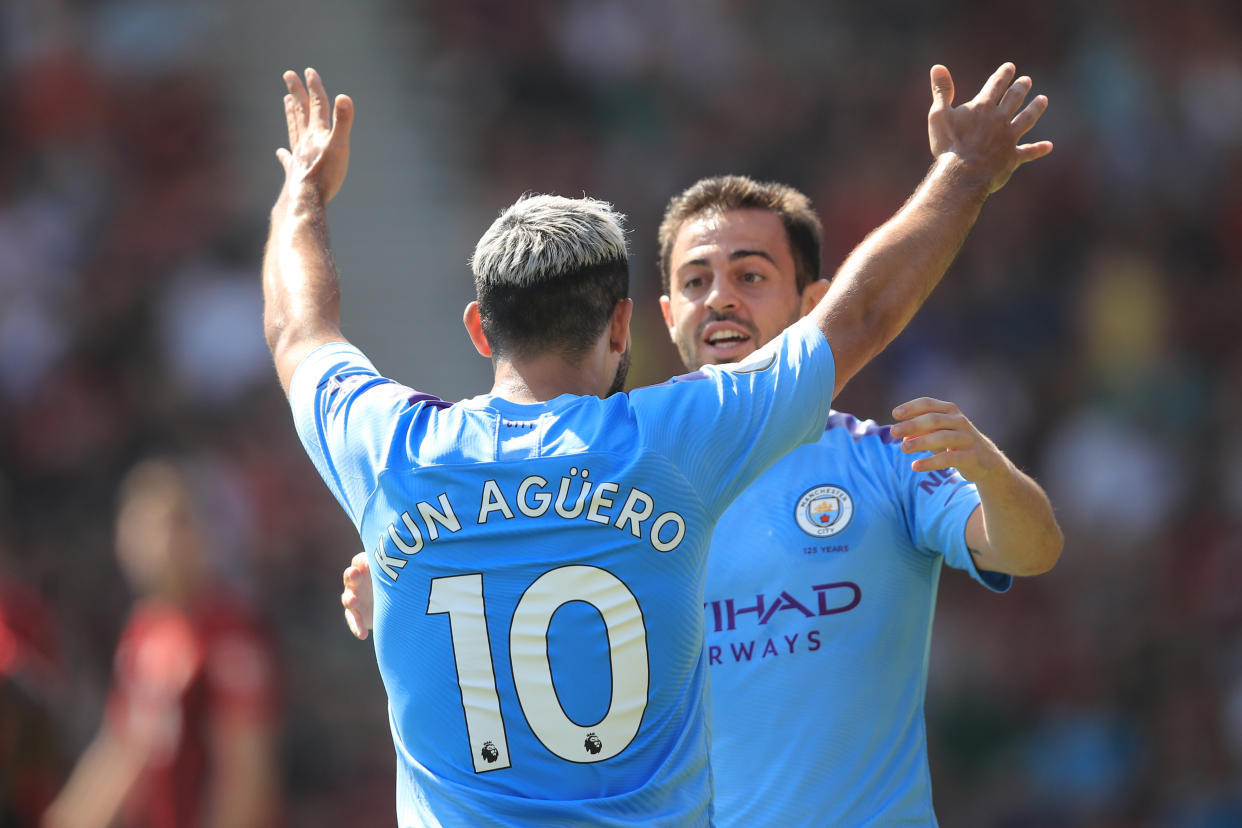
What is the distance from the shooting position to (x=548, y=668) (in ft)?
9.08

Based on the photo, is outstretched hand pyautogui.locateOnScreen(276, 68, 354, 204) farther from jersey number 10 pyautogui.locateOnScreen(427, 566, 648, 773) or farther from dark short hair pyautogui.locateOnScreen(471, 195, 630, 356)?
jersey number 10 pyautogui.locateOnScreen(427, 566, 648, 773)

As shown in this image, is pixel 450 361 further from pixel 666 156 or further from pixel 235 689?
pixel 235 689

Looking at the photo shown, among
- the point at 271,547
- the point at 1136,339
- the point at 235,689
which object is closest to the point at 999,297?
the point at 1136,339

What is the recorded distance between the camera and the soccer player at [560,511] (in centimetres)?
277

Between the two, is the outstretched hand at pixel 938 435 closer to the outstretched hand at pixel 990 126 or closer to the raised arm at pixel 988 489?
the raised arm at pixel 988 489

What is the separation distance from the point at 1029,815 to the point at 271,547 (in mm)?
5620

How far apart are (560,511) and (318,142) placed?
1370 millimetres

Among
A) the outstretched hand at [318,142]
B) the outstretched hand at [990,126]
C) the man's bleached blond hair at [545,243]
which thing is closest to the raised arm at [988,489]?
the outstretched hand at [990,126]

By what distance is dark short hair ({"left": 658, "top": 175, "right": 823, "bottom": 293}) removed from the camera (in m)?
4.53

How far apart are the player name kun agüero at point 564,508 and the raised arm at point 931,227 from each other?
483 mm

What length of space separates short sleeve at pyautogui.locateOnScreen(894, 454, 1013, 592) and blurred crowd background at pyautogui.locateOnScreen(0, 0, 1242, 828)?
21.2 feet

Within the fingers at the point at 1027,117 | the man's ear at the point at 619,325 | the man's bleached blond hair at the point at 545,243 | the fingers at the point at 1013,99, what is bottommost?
the man's ear at the point at 619,325

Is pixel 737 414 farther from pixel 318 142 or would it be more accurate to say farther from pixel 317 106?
pixel 317 106

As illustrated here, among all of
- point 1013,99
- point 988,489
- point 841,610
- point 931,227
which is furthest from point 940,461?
point 1013,99
